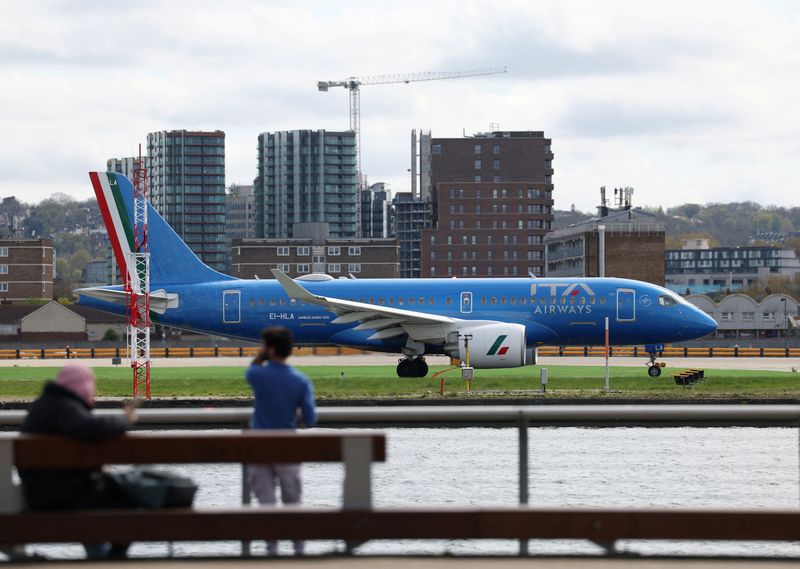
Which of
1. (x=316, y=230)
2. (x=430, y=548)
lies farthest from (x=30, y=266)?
(x=430, y=548)

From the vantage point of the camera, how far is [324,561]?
9656 mm

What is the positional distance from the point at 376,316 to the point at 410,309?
2.77m

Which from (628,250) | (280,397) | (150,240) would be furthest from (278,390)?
(628,250)

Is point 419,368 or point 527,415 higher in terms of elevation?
point 527,415

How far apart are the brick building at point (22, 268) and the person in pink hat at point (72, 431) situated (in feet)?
530

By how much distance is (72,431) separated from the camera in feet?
29.6

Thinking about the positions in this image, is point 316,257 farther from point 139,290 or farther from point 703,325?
point 703,325

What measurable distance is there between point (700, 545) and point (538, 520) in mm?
4382

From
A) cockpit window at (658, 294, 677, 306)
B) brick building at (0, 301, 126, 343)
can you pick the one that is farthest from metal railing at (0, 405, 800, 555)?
brick building at (0, 301, 126, 343)

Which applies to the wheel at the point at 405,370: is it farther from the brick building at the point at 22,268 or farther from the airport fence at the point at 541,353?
the brick building at the point at 22,268

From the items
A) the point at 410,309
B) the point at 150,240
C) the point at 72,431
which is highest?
the point at 150,240

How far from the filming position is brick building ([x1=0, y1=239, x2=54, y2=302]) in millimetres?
166375

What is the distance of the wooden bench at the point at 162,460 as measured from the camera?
9.14m

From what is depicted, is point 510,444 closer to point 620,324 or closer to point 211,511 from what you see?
point 211,511
